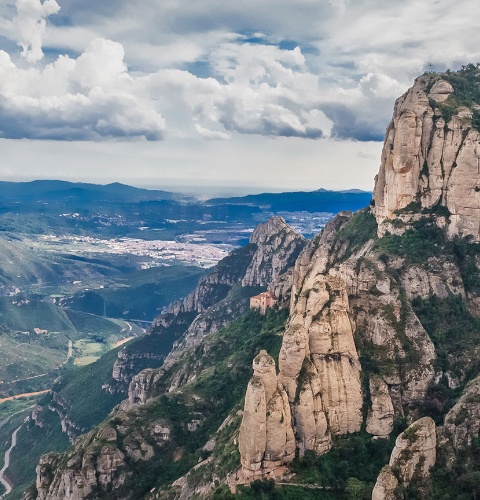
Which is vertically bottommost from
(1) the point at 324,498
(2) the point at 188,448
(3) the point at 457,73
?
(2) the point at 188,448

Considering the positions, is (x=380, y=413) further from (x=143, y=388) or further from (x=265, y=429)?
(x=143, y=388)

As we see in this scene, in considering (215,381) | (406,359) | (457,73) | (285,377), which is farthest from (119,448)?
(457,73)

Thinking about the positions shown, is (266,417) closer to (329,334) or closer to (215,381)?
(329,334)

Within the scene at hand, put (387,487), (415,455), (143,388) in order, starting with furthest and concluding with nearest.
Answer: (143,388) < (415,455) < (387,487)

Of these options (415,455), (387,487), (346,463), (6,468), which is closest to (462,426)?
(415,455)

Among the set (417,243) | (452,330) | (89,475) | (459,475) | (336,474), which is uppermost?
(417,243)

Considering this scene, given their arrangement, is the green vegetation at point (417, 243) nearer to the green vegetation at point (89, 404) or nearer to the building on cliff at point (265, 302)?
the building on cliff at point (265, 302)
